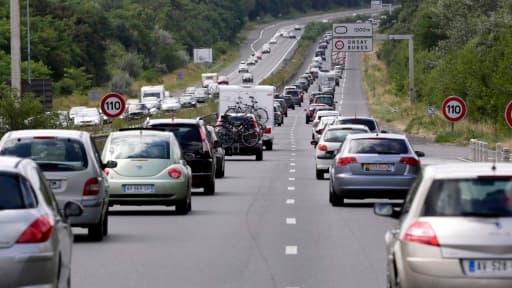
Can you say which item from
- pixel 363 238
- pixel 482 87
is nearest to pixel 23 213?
pixel 363 238

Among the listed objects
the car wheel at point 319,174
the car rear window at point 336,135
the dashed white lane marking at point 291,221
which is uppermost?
the car rear window at point 336,135

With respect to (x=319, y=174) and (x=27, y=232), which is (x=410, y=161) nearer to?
(x=319, y=174)

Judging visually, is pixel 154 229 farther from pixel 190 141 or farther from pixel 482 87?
pixel 482 87

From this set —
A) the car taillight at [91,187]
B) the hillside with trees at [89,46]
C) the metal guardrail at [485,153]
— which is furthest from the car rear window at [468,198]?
the hillside with trees at [89,46]

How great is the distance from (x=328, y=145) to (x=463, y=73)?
3248cm

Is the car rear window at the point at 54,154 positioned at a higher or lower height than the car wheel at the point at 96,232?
higher

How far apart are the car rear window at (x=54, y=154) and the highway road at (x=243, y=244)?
1040 mm

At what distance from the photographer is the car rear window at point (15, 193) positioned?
12008 millimetres

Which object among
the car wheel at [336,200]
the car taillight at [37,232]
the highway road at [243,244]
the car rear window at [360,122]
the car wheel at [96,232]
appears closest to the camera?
the car taillight at [37,232]

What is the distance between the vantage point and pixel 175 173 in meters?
25.1

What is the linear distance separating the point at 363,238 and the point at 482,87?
45.8 m

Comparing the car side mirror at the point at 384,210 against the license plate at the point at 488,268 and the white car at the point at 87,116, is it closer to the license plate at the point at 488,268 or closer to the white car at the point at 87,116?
the license plate at the point at 488,268

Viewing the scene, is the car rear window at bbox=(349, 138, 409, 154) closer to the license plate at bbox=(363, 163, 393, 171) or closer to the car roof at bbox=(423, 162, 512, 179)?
the license plate at bbox=(363, 163, 393, 171)

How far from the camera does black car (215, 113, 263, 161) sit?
48.6 meters
